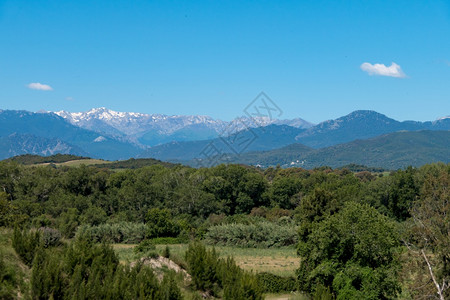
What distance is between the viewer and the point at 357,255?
76.2ft

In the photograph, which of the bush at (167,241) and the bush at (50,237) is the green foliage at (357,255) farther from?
the bush at (167,241)

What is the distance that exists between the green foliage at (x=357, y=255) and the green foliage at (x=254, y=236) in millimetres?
22729

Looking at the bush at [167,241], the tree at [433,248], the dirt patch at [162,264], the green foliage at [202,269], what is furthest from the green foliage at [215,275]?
the bush at [167,241]

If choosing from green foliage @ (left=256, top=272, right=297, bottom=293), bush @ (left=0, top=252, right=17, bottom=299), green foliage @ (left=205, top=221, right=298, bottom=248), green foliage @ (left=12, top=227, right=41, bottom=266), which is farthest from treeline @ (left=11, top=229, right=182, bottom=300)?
green foliage @ (left=205, top=221, right=298, bottom=248)

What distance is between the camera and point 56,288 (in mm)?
15297

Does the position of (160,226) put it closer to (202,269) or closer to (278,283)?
(278,283)

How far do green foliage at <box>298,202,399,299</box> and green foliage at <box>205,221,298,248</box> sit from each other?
2273 cm

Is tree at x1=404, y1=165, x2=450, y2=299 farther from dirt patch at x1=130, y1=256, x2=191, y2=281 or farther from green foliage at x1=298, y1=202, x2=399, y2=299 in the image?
dirt patch at x1=130, y1=256, x2=191, y2=281

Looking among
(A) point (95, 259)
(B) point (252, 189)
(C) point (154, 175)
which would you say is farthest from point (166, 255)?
(C) point (154, 175)

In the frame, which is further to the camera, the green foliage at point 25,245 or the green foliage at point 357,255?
the green foliage at point 357,255

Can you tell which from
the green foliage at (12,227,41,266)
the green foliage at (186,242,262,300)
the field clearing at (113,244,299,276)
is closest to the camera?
the green foliage at (12,227,41,266)

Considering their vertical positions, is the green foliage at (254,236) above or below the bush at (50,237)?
below

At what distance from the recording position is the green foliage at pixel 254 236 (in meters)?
48.0

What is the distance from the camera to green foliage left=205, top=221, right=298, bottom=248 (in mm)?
48000
